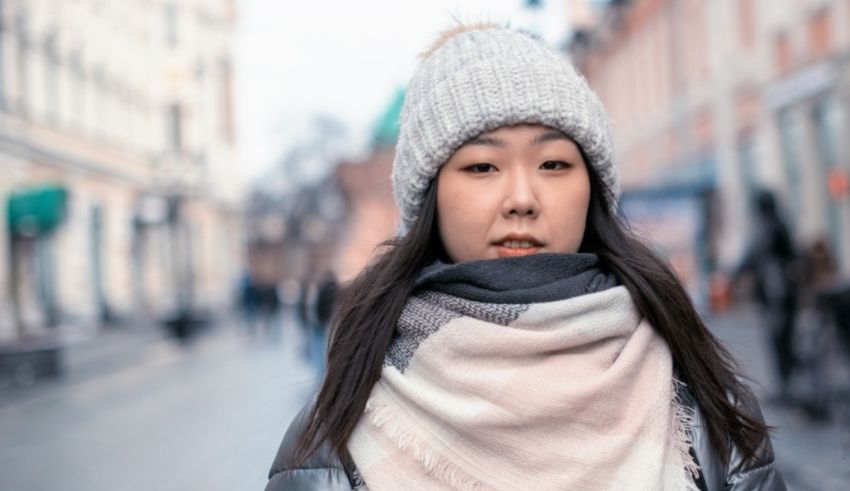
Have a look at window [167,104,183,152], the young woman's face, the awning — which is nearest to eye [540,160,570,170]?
the young woman's face

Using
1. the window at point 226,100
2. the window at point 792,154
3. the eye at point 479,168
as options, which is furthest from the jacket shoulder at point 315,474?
the window at point 226,100

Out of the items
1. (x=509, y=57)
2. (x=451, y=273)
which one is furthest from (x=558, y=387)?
(x=509, y=57)

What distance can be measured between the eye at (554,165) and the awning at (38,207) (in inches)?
1066

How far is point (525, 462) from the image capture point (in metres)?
1.87

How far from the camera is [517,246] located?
2.03 meters

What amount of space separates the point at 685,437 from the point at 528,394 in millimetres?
281

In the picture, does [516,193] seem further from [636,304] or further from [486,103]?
[636,304]

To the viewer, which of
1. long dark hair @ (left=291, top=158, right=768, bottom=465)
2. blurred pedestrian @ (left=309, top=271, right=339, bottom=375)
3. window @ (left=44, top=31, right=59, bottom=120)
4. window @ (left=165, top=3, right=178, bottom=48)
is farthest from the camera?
window @ (left=165, top=3, right=178, bottom=48)

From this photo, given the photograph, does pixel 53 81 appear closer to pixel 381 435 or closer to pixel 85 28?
pixel 85 28

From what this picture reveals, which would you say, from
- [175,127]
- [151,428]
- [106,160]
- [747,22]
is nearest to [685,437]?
[151,428]

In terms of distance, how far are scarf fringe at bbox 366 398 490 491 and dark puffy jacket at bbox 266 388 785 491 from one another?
0.09 m

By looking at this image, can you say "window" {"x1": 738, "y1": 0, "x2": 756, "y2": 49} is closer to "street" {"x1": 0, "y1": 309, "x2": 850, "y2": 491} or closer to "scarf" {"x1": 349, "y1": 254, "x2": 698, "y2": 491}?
"street" {"x1": 0, "y1": 309, "x2": 850, "y2": 491}

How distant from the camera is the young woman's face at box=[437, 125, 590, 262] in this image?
2.00 metres

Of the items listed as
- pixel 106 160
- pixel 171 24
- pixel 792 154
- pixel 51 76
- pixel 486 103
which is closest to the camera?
pixel 486 103
